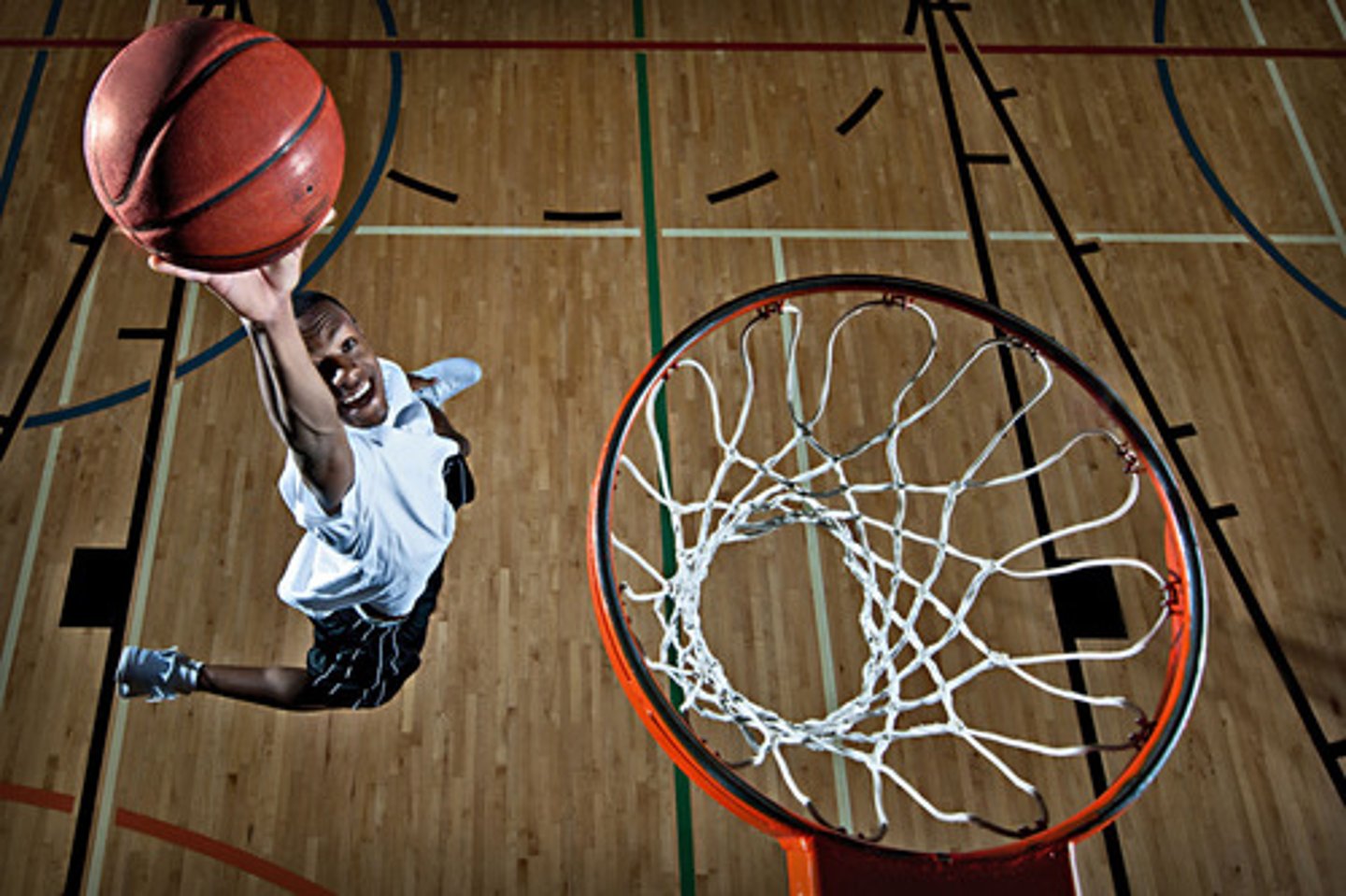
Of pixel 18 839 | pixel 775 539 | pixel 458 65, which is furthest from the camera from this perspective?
pixel 458 65

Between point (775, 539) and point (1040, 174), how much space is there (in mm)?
1843

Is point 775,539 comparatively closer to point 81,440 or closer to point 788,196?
point 788,196

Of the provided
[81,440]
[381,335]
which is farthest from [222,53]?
[81,440]

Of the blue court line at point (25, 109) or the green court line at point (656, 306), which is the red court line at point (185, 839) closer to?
the green court line at point (656, 306)

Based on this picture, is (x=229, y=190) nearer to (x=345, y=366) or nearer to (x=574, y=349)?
(x=345, y=366)

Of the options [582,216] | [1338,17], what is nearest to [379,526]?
[582,216]

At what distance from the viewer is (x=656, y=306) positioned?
3586 millimetres

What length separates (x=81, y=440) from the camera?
3.27m

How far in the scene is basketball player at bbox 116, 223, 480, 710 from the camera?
292 cm

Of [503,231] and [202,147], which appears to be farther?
[503,231]

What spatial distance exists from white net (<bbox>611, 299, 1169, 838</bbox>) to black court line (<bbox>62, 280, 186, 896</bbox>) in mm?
1447

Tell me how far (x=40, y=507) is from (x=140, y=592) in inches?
18.0

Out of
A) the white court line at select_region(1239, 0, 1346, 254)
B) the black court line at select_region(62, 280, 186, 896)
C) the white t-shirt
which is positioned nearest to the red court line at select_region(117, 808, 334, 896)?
the black court line at select_region(62, 280, 186, 896)

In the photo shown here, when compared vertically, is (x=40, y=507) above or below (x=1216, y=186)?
below
